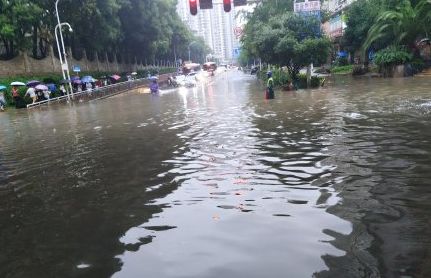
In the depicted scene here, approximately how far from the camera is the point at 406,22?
35.8m

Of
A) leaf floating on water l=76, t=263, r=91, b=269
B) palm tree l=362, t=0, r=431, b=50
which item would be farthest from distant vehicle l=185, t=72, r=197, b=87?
leaf floating on water l=76, t=263, r=91, b=269

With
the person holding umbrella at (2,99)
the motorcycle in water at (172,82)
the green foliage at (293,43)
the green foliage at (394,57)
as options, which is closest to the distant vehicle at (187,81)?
the motorcycle in water at (172,82)

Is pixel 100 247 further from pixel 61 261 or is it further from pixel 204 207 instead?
pixel 204 207

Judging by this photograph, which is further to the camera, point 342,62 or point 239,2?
point 342,62

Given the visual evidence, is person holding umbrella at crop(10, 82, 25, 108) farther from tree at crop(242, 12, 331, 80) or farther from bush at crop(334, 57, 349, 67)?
bush at crop(334, 57, 349, 67)

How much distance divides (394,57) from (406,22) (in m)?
2.94

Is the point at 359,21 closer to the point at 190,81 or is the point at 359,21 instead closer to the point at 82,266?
the point at 190,81

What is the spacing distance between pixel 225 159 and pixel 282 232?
4299mm

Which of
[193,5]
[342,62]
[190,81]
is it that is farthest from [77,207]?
[342,62]

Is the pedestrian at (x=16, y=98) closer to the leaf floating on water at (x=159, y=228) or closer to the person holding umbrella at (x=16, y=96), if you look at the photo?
the person holding umbrella at (x=16, y=96)

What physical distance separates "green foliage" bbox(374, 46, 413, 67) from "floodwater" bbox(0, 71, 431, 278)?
24.0 metres

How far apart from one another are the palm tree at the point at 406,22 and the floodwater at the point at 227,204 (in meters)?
25.2

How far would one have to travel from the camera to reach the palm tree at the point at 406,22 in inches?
1383

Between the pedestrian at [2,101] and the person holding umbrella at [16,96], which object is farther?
the person holding umbrella at [16,96]
